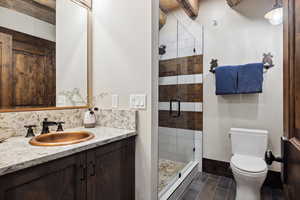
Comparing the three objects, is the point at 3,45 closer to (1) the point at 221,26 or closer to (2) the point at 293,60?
(2) the point at 293,60

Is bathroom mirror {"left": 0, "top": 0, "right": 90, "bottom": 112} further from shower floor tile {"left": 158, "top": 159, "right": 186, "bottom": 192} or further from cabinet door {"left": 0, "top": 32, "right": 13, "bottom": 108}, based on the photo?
shower floor tile {"left": 158, "top": 159, "right": 186, "bottom": 192}

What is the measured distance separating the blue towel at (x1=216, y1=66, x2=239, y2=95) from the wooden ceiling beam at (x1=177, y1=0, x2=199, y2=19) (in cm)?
96

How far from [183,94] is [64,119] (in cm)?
172

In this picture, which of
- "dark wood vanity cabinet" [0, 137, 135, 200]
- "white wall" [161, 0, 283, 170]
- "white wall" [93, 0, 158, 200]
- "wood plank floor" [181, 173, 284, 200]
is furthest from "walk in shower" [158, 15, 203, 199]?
"dark wood vanity cabinet" [0, 137, 135, 200]

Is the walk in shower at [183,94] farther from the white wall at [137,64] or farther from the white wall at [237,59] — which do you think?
the white wall at [137,64]

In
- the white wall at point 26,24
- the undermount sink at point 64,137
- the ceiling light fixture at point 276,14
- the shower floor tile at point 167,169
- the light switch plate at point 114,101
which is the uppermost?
the ceiling light fixture at point 276,14

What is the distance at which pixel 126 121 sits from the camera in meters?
1.36

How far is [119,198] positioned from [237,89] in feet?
6.29

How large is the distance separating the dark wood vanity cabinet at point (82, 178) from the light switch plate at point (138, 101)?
28 centimetres

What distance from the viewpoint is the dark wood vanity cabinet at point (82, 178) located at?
28.0 inches

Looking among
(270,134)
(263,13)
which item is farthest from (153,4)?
(270,134)

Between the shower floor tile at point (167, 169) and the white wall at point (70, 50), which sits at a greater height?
the white wall at point (70, 50)

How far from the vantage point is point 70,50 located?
151cm

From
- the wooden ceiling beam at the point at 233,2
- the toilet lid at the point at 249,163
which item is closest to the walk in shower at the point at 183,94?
the wooden ceiling beam at the point at 233,2
